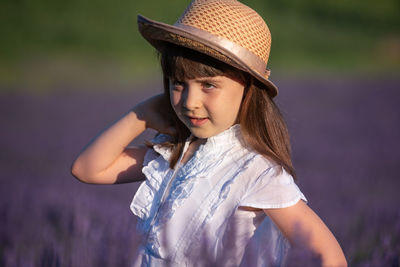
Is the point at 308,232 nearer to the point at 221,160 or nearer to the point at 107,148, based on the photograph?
the point at 221,160

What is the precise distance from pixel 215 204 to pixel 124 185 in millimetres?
3694

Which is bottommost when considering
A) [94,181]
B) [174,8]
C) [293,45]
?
[293,45]

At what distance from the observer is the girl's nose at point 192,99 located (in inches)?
60.0

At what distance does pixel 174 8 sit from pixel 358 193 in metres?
15.0

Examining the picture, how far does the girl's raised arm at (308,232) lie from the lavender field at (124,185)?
227mm

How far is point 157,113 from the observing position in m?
1.87

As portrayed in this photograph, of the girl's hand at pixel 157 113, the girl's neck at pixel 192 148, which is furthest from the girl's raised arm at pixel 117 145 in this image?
the girl's neck at pixel 192 148

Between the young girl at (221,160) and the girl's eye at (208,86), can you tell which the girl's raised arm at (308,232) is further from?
the girl's eye at (208,86)

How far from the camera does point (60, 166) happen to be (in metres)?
5.50

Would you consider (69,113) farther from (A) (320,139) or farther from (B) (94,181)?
(B) (94,181)

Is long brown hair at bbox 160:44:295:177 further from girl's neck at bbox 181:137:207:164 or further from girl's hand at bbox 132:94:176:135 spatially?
girl's hand at bbox 132:94:176:135

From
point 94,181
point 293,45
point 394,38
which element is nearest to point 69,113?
point 94,181

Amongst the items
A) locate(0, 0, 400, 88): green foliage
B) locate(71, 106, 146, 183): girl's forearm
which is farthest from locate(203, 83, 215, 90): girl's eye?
locate(0, 0, 400, 88): green foliage

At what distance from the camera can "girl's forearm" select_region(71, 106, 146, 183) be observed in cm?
186
